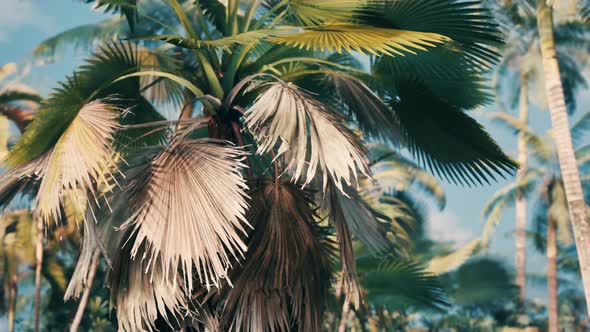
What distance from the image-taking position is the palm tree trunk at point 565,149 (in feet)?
33.2

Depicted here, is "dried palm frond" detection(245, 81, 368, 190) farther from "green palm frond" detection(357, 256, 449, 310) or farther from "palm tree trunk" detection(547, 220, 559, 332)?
"palm tree trunk" detection(547, 220, 559, 332)

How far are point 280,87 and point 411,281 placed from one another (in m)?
4.88

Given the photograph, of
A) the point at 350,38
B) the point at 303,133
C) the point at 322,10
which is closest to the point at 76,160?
the point at 303,133

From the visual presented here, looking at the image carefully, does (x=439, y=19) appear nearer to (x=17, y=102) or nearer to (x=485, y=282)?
(x=17, y=102)

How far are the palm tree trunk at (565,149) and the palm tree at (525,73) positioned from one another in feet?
25.9

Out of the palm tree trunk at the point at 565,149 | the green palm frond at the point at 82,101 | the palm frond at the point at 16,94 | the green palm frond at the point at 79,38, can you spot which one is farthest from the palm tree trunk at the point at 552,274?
the green palm frond at the point at 82,101

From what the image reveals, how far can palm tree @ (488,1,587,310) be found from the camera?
2162cm

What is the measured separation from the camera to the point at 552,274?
78.9 ft

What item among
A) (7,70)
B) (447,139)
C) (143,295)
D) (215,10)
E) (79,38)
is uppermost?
(79,38)

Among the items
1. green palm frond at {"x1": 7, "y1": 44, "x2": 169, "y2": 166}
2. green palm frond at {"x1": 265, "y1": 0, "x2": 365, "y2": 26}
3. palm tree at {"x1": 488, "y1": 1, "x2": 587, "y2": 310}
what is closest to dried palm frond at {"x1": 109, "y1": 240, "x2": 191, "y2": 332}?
green palm frond at {"x1": 7, "y1": 44, "x2": 169, "y2": 166}

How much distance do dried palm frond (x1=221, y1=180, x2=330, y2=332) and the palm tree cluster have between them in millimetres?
11

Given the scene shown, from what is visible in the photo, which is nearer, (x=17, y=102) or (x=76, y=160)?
(x=76, y=160)

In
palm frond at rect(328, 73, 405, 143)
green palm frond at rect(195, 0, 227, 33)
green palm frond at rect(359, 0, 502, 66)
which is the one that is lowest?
palm frond at rect(328, 73, 405, 143)

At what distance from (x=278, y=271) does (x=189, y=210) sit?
86cm
